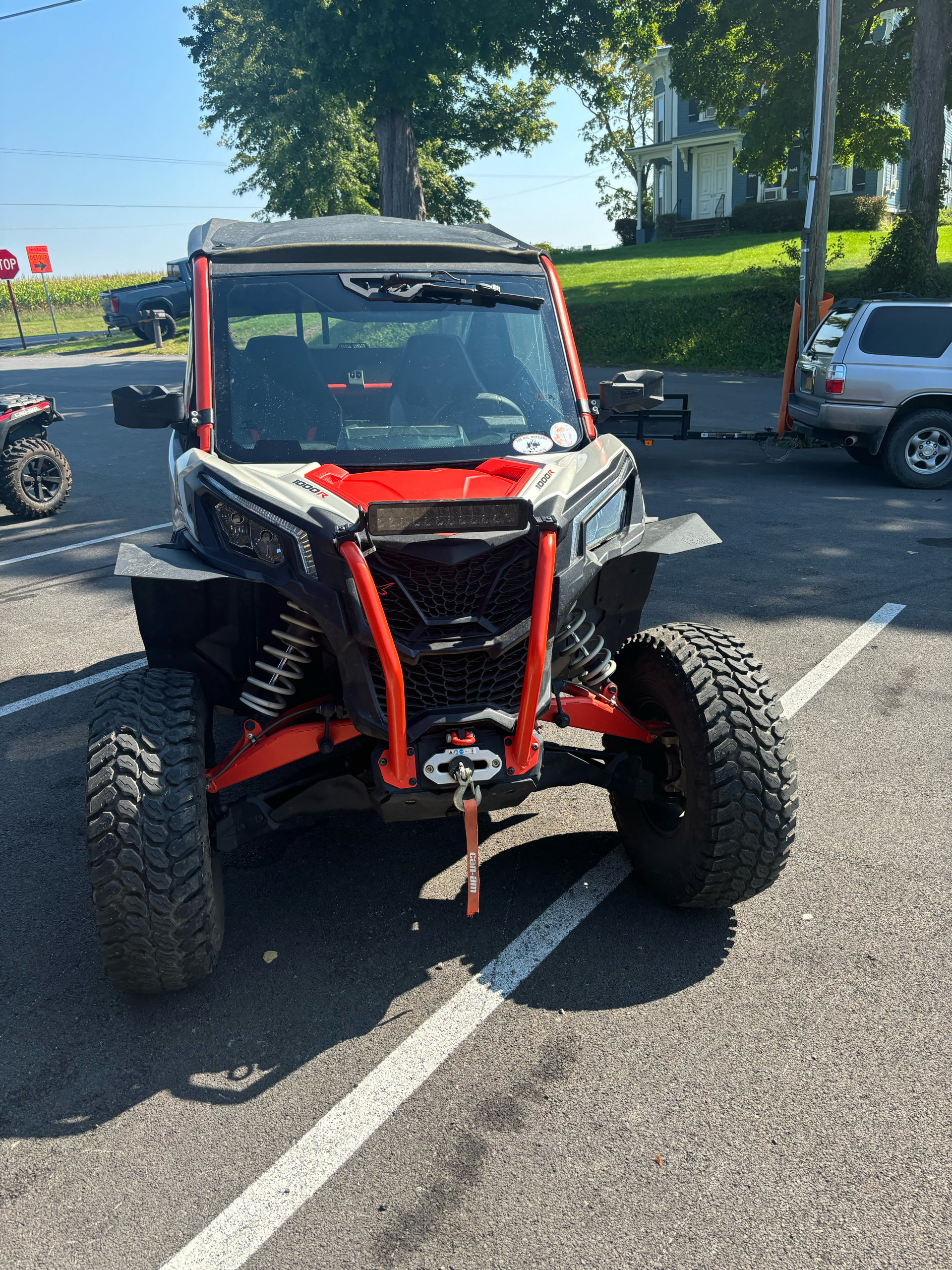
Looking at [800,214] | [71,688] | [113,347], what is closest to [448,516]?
[71,688]

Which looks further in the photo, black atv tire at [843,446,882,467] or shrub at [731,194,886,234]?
shrub at [731,194,886,234]

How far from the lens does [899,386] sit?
11180 millimetres

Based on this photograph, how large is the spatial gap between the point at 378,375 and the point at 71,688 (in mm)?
3170

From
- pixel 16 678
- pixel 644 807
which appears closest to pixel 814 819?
pixel 644 807

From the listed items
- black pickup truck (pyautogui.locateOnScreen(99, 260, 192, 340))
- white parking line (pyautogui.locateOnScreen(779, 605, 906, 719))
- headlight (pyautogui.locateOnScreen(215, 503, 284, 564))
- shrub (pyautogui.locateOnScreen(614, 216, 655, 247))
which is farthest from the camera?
shrub (pyautogui.locateOnScreen(614, 216, 655, 247))

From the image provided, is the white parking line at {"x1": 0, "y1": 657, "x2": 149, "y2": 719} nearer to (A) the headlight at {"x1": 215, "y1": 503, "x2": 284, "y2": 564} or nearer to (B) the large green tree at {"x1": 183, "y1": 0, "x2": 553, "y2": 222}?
(A) the headlight at {"x1": 215, "y1": 503, "x2": 284, "y2": 564}

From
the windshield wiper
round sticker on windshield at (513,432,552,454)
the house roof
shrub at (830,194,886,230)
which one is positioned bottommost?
round sticker on windshield at (513,432,552,454)

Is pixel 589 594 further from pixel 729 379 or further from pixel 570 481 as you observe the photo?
pixel 729 379

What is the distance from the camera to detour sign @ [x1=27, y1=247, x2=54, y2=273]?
3628 centimetres

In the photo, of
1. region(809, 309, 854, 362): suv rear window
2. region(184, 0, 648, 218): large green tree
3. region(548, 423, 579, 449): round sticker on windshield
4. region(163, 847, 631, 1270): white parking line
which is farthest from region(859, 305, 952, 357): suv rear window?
region(184, 0, 648, 218): large green tree

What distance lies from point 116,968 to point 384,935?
96 centimetres

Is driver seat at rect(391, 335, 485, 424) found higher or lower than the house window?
lower

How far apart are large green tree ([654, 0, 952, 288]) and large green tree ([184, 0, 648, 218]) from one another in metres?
1.92

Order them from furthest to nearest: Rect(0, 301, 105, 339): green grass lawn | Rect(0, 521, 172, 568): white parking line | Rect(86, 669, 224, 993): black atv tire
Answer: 1. Rect(0, 301, 105, 339): green grass lawn
2. Rect(0, 521, 172, 568): white parking line
3. Rect(86, 669, 224, 993): black atv tire
